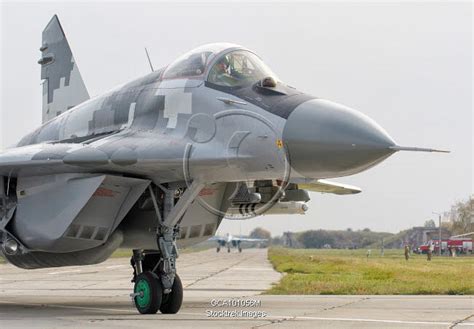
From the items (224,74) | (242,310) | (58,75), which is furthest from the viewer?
(58,75)

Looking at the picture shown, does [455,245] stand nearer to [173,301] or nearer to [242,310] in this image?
[242,310]

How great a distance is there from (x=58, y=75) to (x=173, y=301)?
Result: 8.19 metres

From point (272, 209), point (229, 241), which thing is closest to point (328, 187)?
point (272, 209)

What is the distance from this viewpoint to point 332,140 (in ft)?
35.1

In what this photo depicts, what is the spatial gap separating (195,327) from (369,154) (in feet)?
10.0

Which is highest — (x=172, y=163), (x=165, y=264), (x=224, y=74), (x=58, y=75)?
(x=58, y=75)

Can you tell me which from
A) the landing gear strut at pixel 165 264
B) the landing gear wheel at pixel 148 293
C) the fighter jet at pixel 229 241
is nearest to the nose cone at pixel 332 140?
the landing gear strut at pixel 165 264

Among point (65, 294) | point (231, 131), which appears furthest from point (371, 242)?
point (231, 131)

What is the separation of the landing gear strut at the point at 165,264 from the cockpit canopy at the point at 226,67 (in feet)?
5.21

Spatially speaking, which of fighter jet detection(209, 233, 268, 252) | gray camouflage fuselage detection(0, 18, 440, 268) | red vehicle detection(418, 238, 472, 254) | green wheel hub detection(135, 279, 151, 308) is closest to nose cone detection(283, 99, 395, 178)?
gray camouflage fuselage detection(0, 18, 440, 268)

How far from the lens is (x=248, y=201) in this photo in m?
13.6

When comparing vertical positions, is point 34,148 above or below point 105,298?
above

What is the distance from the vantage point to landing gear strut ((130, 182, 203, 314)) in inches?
486

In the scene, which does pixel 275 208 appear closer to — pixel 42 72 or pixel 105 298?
pixel 105 298
